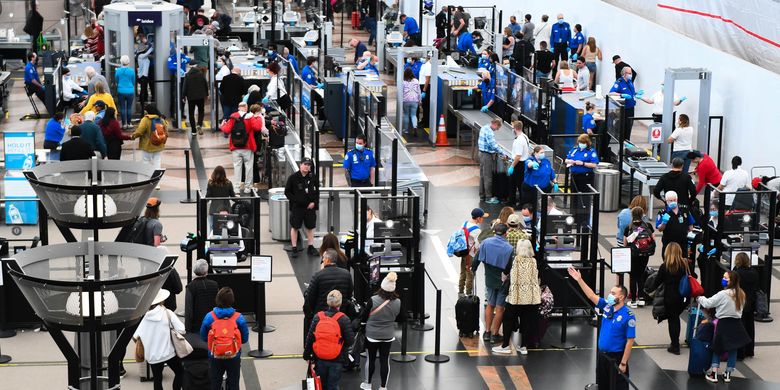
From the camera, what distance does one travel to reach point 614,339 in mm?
13523

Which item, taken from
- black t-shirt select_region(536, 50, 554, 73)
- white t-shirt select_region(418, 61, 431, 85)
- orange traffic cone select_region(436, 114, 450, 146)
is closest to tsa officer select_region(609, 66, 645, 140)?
orange traffic cone select_region(436, 114, 450, 146)

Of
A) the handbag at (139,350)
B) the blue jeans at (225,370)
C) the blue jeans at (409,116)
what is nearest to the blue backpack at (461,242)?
the blue jeans at (225,370)

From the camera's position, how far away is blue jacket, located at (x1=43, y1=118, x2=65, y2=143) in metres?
21.7

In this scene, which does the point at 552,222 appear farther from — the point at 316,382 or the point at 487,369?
the point at 316,382

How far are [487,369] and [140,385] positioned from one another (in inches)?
147

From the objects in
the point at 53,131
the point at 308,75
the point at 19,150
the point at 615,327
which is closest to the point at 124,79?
the point at 308,75

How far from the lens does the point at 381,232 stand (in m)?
16.3

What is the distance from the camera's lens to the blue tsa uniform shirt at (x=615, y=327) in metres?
13.4

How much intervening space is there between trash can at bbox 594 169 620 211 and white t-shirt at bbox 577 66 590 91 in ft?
23.2

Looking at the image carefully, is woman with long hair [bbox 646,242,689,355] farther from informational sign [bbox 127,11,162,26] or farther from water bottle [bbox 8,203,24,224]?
informational sign [bbox 127,11,162,26]

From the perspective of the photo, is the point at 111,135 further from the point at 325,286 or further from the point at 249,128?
the point at 325,286

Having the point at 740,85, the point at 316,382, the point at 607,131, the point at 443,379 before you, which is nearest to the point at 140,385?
the point at 316,382

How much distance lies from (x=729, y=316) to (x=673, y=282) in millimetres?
Answer: 991

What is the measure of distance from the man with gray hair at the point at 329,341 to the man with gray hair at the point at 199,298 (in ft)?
4.97
